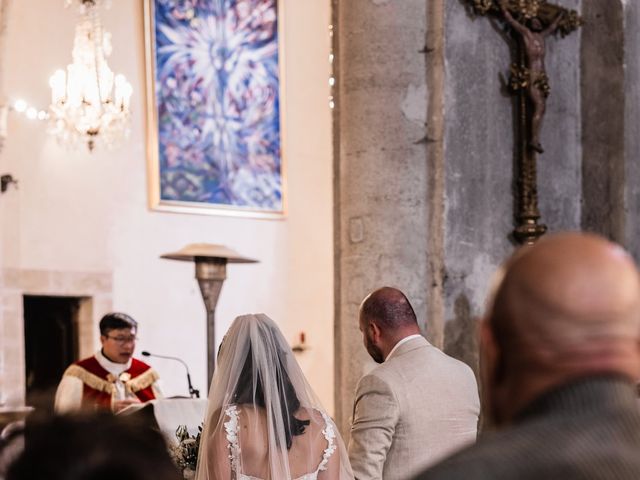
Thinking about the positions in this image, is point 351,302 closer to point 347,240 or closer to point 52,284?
point 347,240

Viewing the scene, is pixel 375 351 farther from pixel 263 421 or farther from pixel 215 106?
pixel 215 106

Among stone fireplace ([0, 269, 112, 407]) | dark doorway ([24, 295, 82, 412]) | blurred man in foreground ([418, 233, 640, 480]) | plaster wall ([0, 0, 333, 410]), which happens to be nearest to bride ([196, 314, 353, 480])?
blurred man in foreground ([418, 233, 640, 480])

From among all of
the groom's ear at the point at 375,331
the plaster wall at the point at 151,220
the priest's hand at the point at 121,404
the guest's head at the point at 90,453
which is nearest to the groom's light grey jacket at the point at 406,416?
the groom's ear at the point at 375,331

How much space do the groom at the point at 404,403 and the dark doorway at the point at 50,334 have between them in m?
7.47

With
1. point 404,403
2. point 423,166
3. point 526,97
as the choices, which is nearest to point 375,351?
point 404,403

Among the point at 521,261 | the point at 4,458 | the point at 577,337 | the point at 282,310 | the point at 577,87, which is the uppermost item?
the point at 577,87

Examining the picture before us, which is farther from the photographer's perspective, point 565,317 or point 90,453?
point 565,317

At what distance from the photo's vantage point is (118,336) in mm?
7957

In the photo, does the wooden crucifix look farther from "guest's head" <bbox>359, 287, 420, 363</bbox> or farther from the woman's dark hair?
the woman's dark hair

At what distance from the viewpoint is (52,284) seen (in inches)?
445

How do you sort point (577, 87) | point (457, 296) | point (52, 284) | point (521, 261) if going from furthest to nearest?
point (52, 284) → point (577, 87) → point (457, 296) → point (521, 261)

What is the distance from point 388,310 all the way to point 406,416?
450 millimetres

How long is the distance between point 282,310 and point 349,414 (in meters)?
7.23

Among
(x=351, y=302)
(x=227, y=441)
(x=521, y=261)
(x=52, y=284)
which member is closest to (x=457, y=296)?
(x=351, y=302)
